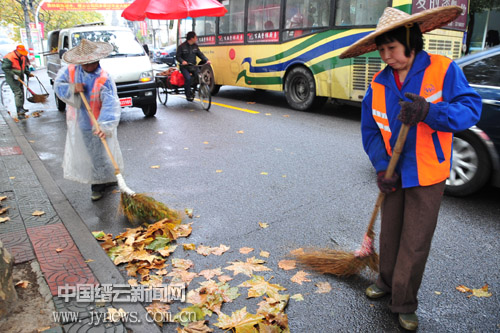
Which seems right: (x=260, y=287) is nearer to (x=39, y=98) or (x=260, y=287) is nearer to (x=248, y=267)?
(x=248, y=267)

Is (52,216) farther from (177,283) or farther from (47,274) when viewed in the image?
(177,283)

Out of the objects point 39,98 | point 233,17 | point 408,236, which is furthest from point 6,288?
point 233,17

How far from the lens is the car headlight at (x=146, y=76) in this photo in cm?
926

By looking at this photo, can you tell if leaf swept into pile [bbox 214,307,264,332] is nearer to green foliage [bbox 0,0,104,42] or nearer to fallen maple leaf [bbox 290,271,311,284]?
fallen maple leaf [bbox 290,271,311,284]

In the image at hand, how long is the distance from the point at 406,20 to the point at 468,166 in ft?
9.51

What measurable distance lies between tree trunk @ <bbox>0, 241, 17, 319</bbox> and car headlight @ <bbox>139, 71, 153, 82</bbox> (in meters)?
7.02

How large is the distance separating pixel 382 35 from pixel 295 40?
8017 mm

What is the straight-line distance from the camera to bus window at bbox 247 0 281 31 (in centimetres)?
1037

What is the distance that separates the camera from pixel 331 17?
8922mm

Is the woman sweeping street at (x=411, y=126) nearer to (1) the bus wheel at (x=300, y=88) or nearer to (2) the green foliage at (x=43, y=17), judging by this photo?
(1) the bus wheel at (x=300, y=88)

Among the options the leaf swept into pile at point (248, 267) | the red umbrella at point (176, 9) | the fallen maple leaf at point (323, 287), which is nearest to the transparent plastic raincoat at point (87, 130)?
the leaf swept into pile at point (248, 267)

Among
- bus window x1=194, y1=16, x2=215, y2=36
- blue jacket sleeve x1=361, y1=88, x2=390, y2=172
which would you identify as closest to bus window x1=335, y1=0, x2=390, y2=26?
bus window x1=194, y1=16, x2=215, y2=36

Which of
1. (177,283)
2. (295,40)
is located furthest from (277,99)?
(177,283)

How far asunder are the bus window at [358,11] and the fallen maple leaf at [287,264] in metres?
6.37
